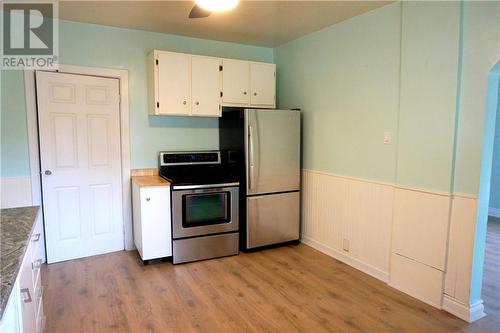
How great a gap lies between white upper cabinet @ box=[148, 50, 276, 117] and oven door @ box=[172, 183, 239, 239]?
905 mm

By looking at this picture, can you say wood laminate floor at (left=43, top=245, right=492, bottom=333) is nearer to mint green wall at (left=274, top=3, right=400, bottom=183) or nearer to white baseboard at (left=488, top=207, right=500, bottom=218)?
Answer: mint green wall at (left=274, top=3, right=400, bottom=183)

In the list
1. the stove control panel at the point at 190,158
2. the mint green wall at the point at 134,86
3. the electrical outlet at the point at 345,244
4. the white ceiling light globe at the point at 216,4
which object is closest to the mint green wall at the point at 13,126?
the mint green wall at the point at 134,86

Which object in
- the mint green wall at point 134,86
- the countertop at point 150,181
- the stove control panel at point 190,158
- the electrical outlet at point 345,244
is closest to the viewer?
the mint green wall at point 134,86

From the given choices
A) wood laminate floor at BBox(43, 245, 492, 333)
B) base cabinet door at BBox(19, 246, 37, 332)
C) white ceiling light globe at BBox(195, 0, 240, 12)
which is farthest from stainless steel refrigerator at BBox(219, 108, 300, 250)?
base cabinet door at BBox(19, 246, 37, 332)

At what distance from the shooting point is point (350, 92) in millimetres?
3361

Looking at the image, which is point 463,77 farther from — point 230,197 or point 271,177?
point 230,197

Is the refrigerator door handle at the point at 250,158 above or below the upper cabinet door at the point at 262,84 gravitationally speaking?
below

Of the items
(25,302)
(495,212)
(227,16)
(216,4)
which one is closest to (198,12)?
(216,4)

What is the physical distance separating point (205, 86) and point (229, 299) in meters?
2.30

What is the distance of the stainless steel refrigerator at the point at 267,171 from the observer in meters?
3.63

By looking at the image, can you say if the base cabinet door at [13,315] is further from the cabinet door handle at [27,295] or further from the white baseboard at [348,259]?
the white baseboard at [348,259]

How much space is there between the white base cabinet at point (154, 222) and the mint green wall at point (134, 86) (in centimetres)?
66

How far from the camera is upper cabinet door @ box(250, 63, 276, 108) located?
13.2 feet

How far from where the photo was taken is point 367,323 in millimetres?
2385
